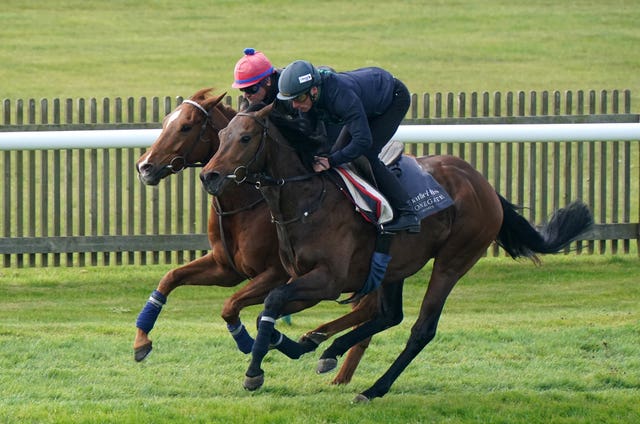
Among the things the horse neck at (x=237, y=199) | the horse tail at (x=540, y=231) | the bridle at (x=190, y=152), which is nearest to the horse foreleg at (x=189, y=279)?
the horse neck at (x=237, y=199)

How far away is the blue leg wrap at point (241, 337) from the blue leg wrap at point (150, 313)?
43cm

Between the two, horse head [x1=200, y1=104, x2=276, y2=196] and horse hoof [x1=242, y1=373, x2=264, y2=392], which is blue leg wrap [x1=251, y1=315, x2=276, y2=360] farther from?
horse head [x1=200, y1=104, x2=276, y2=196]

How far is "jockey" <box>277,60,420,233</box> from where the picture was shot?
7145mm

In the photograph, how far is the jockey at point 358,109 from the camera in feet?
23.4

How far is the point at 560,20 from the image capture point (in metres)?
23.2

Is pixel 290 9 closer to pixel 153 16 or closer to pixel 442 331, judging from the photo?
pixel 153 16

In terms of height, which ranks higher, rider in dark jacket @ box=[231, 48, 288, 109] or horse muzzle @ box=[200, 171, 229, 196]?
rider in dark jacket @ box=[231, 48, 288, 109]

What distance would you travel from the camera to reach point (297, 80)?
23.2 ft

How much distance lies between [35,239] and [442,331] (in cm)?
371

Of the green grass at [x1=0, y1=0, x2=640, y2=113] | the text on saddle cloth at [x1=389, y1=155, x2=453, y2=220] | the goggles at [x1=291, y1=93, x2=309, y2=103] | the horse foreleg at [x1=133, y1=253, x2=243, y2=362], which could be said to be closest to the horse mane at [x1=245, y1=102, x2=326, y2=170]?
the goggles at [x1=291, y1=93, x2=309, y2=103]

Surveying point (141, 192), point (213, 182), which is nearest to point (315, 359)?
point (213, 182)

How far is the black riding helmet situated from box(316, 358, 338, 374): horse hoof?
5.63ft

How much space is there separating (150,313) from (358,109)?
1.77 m

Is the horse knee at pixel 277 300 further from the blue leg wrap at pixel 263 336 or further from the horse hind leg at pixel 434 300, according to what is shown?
the horse hind leg at pixel 434 300
